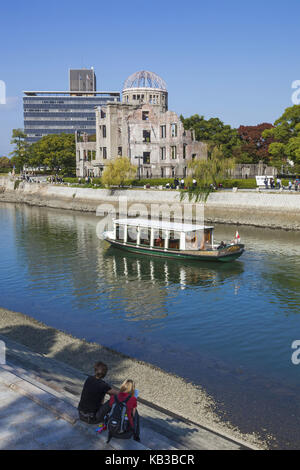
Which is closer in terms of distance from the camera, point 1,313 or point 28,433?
point 28,433

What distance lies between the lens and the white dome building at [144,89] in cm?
10394

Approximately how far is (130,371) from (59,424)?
18.4ft

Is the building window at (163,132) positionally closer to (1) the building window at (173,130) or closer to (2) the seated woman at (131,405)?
(1) the building window at (173,130)

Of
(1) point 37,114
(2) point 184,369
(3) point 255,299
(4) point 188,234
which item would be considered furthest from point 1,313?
(1) point 37,114

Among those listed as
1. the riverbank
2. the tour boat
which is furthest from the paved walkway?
the tour boat

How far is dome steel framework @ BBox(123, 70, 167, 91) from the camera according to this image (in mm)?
105250

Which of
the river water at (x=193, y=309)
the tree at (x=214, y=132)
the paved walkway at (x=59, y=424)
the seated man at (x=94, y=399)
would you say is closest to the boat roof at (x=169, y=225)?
the river water at (x=193, y=309)

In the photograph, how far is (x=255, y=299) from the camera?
2562 cm

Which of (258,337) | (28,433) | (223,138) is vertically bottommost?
(258,337)

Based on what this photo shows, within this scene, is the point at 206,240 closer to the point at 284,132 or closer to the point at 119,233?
the point at 119,233

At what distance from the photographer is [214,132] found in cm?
10275

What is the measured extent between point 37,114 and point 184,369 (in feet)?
589

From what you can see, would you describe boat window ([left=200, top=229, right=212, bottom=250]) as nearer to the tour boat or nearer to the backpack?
the tour boat

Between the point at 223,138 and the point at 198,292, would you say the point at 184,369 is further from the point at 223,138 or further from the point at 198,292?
the point at 223,138
